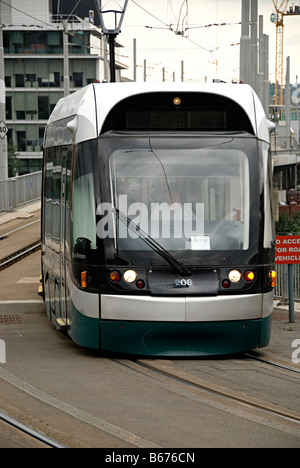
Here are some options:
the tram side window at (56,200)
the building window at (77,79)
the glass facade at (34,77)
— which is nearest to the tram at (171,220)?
the tram side window at (56,200)

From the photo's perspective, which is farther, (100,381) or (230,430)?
(100,381)

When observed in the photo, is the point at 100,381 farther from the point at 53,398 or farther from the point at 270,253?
the point at 270,253

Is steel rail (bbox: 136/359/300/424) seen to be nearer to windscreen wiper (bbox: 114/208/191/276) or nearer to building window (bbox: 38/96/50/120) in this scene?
windscreen wiper (bbox: 114/208/191/276)

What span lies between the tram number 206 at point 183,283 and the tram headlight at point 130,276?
43 centimetres

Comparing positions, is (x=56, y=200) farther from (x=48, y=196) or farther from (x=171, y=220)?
(x=171, y=220)

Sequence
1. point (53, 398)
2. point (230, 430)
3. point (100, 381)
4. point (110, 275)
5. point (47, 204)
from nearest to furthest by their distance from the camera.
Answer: point (230, 430) → point (53, 398) → point (100, 381) → point (110, 275) → point (47, 204)

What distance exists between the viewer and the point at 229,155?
10.1 m

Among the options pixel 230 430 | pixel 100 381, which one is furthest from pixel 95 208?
pixel 230 430

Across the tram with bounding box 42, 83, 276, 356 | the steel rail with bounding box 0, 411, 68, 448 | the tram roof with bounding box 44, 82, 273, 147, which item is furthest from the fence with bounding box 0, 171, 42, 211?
the steel rail with bounding box 0, 411, 68, 448

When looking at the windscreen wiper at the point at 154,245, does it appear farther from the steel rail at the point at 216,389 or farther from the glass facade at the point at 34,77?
the glass facade at the point at 34,77

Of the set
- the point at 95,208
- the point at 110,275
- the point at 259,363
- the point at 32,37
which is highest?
the point at 32,37

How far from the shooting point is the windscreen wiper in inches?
387

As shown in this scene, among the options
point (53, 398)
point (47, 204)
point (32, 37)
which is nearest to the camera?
point (53, 398)

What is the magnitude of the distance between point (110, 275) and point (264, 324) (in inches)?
67.5
